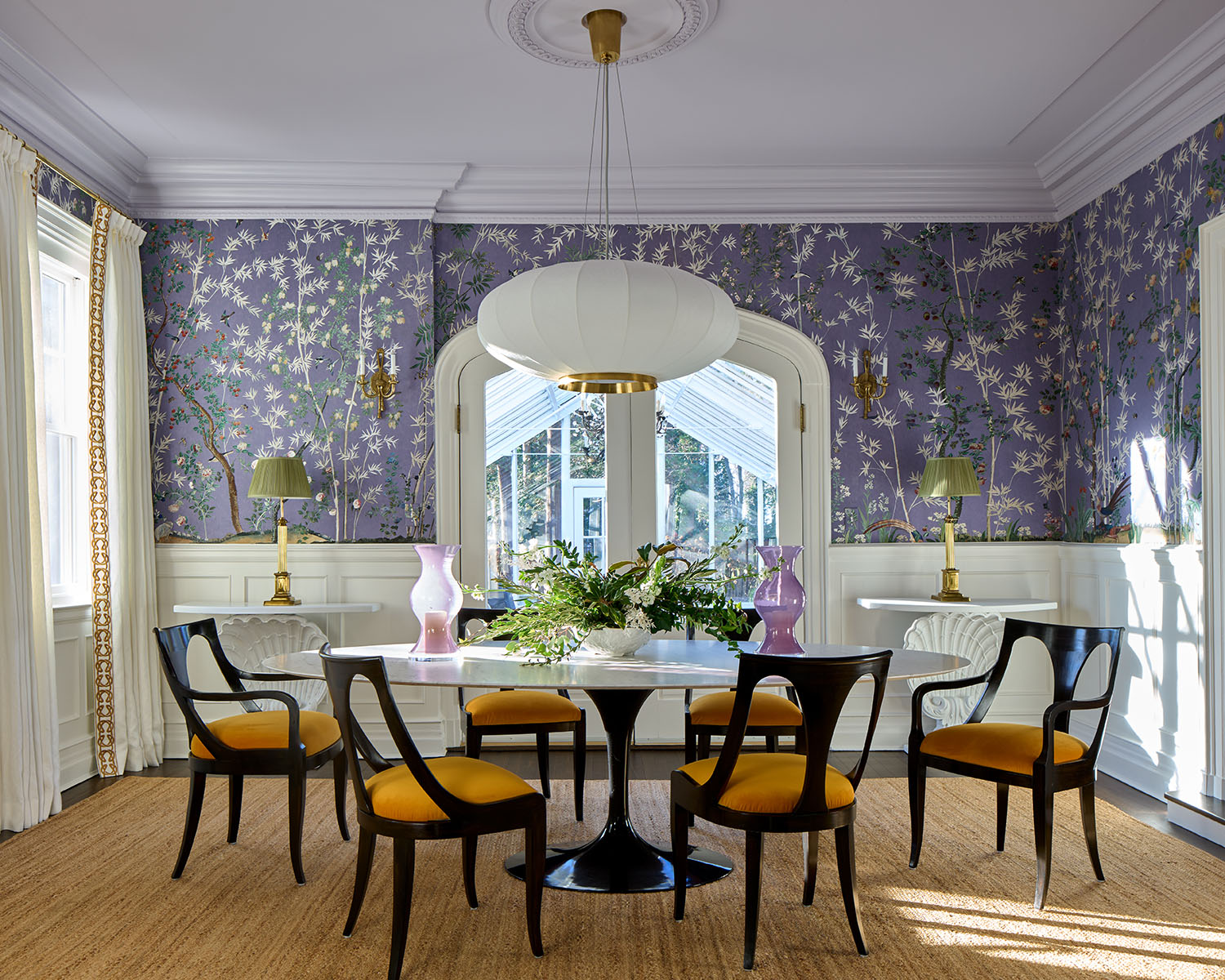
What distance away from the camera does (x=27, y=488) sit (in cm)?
408

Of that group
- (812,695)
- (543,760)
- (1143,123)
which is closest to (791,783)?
(812,695)

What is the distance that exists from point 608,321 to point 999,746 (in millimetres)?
1826

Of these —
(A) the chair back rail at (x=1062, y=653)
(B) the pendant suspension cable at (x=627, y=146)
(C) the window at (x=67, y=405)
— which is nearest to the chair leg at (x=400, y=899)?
(A) the chair back rail at (x=1062, y=653)

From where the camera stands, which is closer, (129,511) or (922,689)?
(922,689)

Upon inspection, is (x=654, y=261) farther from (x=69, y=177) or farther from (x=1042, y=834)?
(x=1042, y=834)

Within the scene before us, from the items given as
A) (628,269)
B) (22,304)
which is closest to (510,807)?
(628,269)

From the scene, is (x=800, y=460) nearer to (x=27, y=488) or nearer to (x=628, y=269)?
(x=628, y=269)

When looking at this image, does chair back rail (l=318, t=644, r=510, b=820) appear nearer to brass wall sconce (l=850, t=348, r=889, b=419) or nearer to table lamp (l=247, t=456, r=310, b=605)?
table lamp (l=247, t=456, r=310, b=605)

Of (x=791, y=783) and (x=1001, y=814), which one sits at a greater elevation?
(x=791, y=783)

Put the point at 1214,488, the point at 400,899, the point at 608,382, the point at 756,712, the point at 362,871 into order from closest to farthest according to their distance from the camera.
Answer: the point at 400,899 < the point at 362,871 < the point at 608,382 < the point at 756,712 < the point at 1214,488

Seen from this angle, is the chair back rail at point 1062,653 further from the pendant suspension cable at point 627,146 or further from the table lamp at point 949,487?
the pendant suspension cable at point 627,146

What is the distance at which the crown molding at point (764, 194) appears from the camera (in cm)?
520

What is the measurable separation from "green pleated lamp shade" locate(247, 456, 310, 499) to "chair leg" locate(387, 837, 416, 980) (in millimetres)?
2551

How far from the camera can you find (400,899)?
259 centimetres
